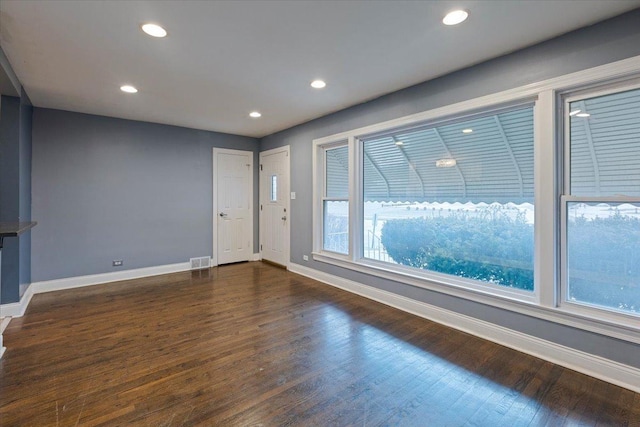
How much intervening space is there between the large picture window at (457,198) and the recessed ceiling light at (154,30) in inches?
100

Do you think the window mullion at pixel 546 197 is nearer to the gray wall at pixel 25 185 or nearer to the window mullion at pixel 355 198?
the window mullion at pixel 355 198

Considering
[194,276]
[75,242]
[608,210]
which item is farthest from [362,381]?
[75,242]

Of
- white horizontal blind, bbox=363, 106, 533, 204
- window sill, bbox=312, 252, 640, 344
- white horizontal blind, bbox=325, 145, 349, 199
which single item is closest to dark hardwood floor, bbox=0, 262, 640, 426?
window sill, bbox=312, 252, 640, 344

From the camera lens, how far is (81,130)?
4336 mm

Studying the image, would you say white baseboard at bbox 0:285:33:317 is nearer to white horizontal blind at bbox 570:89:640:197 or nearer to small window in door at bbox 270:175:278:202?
small window in door at bbox 270:175:278:202

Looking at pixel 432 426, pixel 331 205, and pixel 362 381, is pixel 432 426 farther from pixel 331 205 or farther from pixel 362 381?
pixel 331 205

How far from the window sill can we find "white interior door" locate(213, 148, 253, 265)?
9.63ft

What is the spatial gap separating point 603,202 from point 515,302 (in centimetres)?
100

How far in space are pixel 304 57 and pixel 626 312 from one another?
125 inches

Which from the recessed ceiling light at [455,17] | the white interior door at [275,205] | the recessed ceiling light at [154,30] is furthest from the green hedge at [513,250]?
the recessed ceiling light at [154,30]

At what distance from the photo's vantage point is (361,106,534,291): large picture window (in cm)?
267

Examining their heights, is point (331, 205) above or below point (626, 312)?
above

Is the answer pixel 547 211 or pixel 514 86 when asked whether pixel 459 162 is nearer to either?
pixel 514 86

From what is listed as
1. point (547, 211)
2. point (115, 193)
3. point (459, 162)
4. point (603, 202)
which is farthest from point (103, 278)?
point (603, 202)
